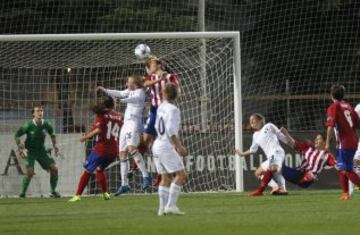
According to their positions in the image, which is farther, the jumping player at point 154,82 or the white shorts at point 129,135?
the white shorts at point 129,135

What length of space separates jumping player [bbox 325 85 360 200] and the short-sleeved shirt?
21.4 ft

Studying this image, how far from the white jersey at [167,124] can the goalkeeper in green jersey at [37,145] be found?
25.7 ft

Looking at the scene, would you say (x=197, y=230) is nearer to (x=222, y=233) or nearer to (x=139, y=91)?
(x=222, y=233)

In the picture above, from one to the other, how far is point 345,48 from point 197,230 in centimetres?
1637

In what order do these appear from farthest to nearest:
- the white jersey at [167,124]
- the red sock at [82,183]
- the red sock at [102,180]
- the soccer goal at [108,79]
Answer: the soccer goal at [108,79]
the red sock at [102,180]
the red sock at [82,183]
the white jersey at [167,124]

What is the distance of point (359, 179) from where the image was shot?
700 inches

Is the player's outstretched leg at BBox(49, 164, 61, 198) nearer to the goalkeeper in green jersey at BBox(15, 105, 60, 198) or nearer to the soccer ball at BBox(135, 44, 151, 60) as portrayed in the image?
the goalkeeper in green jersey at BBox(15, 105, 60, 198)

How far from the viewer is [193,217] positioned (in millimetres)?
13984

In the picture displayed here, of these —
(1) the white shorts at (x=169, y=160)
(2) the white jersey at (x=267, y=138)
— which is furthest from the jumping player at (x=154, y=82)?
(1) the white shorts at (x=169, y=160)

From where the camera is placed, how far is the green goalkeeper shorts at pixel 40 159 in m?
22.2

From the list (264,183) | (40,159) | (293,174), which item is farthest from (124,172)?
(293,174)

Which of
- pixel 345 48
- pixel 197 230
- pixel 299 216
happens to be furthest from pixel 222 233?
pixel 345 48

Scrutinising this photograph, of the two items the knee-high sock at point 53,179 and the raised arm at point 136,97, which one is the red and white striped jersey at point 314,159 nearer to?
the raised arm at point 136,97

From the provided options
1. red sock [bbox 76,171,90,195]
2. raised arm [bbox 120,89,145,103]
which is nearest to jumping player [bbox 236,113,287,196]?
raised arm [bbox 120,89,145,103]
